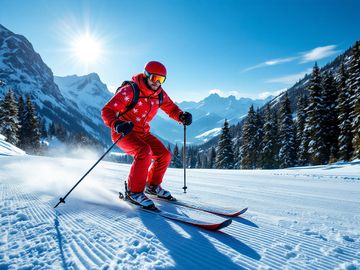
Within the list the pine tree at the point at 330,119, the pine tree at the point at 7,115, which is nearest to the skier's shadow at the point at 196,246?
the pine tree at the point at 330,119

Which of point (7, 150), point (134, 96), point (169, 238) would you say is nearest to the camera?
point (169, 238)

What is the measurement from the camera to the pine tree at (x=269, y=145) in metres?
34.0

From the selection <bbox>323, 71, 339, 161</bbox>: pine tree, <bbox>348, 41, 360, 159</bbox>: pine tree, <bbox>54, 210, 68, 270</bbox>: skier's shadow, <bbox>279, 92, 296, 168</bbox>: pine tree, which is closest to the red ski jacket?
<bbox>54, 210, 68, 270</bbox>: skier's shadow

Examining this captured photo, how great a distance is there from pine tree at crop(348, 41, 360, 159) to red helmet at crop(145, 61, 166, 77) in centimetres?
2189

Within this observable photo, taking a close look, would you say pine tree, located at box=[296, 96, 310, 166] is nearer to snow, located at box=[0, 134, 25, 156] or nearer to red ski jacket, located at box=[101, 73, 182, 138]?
red ski jacket, located at box=[101, 73, 182, 138]

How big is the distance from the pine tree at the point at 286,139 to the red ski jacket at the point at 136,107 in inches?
1236

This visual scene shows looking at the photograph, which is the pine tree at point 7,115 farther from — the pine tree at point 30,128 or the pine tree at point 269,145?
the pine tree at point 269,145

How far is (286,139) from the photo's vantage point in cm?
3231

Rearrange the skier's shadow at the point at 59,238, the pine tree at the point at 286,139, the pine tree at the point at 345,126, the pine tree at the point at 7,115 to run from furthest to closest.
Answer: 1. the pine tree at the point at 7,115
2. the pine tree at the point at 286,139
3. the pine tree at the point at 345,126
4. the skier's shadow at the point at 59,238

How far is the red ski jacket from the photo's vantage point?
3824mm

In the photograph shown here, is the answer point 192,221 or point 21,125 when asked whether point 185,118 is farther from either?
point 21,125

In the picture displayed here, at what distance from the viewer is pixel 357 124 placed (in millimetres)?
20594

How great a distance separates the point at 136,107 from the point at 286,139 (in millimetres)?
32039

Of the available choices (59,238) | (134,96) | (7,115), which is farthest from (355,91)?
(7,115)
